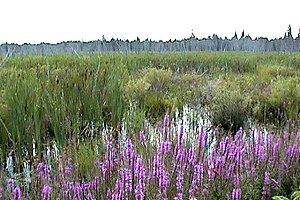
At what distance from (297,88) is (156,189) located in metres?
6.57

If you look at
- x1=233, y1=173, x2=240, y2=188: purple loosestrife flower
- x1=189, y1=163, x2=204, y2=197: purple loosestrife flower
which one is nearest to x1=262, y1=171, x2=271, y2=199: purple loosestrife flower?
x1=233, y1=173, x2=240, y2=188: purple loosestrife flower

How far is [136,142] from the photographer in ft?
12.9

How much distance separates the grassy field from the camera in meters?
2.88

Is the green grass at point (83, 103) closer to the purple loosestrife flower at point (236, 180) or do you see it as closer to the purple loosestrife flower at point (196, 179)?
the purple loosestrife flower at point (236, 180)

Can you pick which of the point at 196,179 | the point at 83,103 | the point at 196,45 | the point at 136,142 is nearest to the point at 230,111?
the point at 83,103

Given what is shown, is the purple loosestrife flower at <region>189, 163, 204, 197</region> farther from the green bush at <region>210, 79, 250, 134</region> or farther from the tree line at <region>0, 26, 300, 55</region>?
the tree line at <region>0, 26, 300, 55</region>

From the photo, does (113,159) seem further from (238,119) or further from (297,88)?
(297,88)

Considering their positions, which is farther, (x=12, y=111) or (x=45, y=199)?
(x=12, y=111)

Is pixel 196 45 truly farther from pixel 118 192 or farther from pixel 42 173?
A: pixel 118 192

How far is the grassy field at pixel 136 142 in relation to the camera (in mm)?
2875

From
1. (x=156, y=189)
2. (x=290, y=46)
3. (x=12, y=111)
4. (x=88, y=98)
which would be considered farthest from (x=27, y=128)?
(x=290, y=46)

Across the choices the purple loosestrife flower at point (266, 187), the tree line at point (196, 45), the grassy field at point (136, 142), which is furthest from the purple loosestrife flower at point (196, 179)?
the tree line at point (196, 45)

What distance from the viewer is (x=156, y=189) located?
2.76 m

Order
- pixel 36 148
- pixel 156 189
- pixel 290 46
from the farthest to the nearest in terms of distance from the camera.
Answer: pixel 290 46 < pixel 36 148 < pixel 156 189
